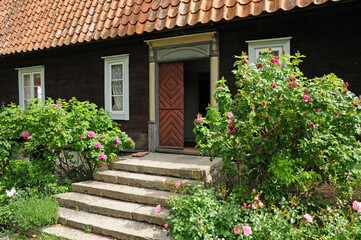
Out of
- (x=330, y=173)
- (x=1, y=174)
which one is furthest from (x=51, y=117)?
(x=330, y=173)

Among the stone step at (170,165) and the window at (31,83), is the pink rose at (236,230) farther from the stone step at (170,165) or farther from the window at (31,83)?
the window at (31,83)

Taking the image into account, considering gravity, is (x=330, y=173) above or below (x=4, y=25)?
below

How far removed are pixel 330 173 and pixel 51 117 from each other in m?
5.27

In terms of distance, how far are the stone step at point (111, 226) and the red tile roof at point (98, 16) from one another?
4.30 m

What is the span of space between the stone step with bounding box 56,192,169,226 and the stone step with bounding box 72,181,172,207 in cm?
9

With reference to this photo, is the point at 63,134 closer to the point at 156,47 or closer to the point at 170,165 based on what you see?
the point at 170,165

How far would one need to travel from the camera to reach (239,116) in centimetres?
427

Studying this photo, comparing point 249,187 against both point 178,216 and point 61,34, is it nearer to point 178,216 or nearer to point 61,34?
point 178,216

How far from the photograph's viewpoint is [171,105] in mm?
7598

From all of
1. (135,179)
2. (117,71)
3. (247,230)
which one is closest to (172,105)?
(117,71)

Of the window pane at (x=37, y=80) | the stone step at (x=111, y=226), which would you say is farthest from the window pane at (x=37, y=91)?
the stone step at (x=111, y=226)

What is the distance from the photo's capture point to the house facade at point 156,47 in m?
5.71

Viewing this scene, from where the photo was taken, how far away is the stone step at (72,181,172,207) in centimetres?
490

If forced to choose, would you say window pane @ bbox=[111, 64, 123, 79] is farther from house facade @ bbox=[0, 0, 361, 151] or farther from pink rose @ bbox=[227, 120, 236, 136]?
pink rose @ bbox=[227, 120, 236, 136]
